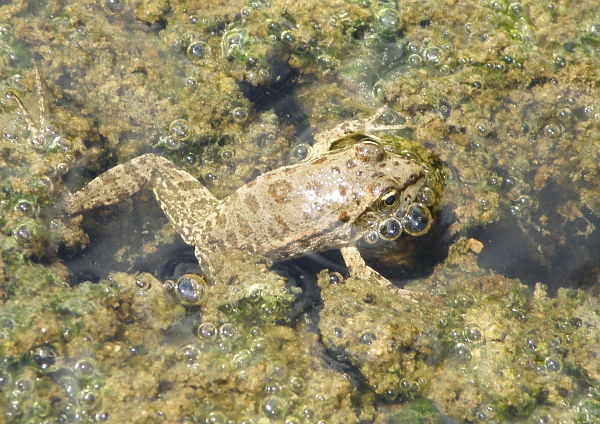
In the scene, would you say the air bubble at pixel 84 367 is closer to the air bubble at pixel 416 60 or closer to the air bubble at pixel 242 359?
the air bubble at pixel 242 359

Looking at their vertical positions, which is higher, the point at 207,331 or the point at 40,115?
the point at 40,115

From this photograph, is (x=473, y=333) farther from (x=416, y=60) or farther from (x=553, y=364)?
(x=416, y=60)

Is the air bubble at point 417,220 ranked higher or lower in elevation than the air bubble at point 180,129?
lower

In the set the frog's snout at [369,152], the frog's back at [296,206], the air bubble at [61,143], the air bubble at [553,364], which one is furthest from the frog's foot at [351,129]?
the air bubble at [553,364]

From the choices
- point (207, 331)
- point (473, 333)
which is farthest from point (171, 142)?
point (473, 333)

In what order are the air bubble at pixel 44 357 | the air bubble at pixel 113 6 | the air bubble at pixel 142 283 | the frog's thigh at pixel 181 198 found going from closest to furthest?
the air bubble at pixel 44 357 → the air bubble at pixel 142 283 → the frog's thigh at pixel 181 198 → the air bubble at pixel 113 6

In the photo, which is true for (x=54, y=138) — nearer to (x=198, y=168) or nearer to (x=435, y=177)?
(x=198, y=168)
